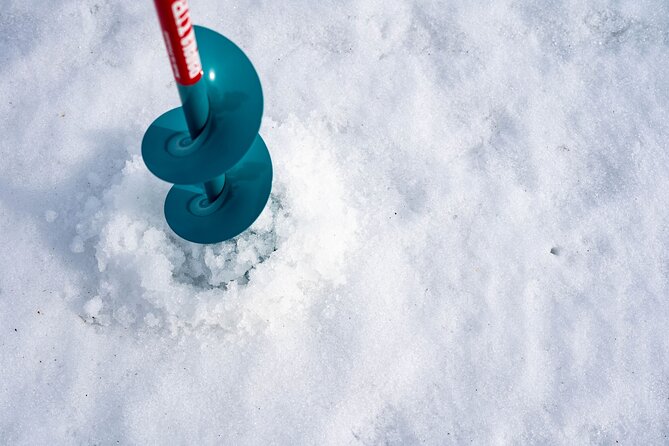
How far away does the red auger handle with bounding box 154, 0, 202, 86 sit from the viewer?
3.12 feet

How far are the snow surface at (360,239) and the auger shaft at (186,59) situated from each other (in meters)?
0.52

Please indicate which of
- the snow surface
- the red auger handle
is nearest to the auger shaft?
the red auger handle

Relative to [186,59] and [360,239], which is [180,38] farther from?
[360,239]

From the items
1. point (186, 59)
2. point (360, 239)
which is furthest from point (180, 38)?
point (360, 239)

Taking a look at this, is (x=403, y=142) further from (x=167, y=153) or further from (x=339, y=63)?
(x=167, y=153)

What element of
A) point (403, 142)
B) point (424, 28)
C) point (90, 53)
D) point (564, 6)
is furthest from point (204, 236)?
point (564, 6)

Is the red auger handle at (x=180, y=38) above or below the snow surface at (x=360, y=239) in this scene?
above

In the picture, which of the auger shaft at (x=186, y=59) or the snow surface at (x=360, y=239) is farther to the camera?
the snow surface at (x=360, y=239)

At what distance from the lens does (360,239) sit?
172 cm

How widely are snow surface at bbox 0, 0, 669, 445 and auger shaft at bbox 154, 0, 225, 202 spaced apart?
1.72 ft

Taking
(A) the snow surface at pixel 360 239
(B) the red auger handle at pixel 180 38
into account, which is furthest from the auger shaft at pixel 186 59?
(A) the snow surface at pixel 360 239

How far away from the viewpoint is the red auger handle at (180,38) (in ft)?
3.12

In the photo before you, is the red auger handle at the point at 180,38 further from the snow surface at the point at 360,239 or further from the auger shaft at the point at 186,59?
the snow surface at the point at 360,239

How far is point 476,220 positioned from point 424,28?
72cm
